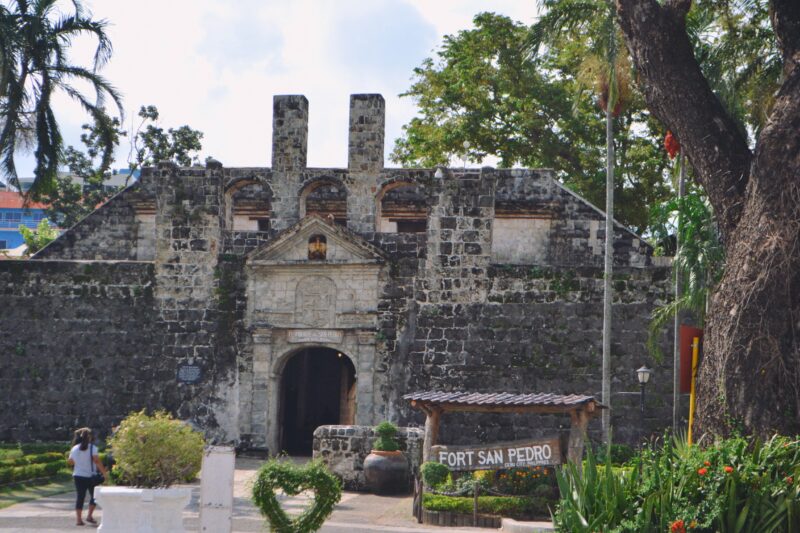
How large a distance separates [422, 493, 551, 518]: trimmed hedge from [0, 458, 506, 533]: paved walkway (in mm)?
388

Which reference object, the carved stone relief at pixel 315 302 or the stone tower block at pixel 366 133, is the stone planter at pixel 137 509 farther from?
the stone tower block at pixel 366 133

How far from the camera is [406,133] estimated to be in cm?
3325

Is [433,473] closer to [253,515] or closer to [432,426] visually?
[432,426]

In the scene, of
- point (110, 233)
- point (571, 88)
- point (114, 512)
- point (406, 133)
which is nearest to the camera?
point (114, 512)

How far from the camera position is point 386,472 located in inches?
675

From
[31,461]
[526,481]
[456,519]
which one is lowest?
[456,519]

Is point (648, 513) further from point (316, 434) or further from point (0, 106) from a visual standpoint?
point (0, 106)

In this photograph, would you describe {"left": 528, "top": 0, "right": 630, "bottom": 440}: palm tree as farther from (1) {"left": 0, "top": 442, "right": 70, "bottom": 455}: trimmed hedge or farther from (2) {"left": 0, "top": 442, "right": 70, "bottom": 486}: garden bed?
(1) {"left": 0, "top": 442, "right": 70, "bottom": 455}: trimmed hedge

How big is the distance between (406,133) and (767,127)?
22002 millimetres

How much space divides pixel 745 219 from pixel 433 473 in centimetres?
582

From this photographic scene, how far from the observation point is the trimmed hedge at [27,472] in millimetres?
Result: 16891

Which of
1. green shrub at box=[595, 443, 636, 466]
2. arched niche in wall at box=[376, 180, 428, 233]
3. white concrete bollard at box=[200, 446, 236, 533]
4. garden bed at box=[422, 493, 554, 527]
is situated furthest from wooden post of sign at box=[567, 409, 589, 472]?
arched niche in wall at box=[376, 180, 428, 233]

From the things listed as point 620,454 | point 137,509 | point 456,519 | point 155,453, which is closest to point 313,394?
point 620,454

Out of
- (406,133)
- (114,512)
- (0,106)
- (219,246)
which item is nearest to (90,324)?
(219,246)
